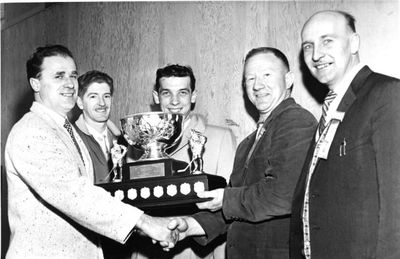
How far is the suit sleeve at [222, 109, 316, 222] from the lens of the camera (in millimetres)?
2236

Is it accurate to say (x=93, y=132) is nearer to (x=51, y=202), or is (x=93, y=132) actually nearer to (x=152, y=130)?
(x=152, y=130)

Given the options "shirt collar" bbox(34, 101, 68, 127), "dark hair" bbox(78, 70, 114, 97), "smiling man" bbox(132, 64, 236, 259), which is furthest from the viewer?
"dark hair" bbox(78, 70, 114, 97)

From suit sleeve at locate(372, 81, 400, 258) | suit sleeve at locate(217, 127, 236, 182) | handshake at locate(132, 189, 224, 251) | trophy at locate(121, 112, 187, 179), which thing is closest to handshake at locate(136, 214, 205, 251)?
handshake at locate(132, 189, 224, 251)

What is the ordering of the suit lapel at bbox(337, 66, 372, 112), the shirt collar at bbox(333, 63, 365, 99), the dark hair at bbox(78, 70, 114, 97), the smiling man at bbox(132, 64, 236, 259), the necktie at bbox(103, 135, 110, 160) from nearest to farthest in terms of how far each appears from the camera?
1. the suit lapel at bbox(337, 66, 372, 112)
2. the shirt collar at bbox(333, 63, 365, 99)
3. the smiling man at bbox(132, 64, 236, 259)
4. the necktie at bbox(103, 135, 110, 160)
5. the dark hair at bbox(78, 70, 114, 97)

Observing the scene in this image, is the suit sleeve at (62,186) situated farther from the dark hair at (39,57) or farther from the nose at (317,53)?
the nose at (317,53)

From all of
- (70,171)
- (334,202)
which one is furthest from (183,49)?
(334,202)

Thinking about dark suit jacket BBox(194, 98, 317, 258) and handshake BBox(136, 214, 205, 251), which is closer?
dark suit jacket BBox(194, 98, 317, 258)

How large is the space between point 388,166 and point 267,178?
2.05ft

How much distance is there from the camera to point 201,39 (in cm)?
349

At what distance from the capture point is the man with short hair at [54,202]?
228 cm

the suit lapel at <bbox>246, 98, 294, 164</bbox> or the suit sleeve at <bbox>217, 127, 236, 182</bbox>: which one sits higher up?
the suit lapel at <bbox>246, 98, 294, 164</bbox>

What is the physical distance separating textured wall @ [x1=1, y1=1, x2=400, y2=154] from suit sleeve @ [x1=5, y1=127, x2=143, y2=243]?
1.22m

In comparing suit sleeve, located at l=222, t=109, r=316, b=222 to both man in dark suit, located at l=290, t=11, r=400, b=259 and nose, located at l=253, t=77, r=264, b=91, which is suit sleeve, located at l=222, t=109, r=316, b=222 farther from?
nose, located at l=253, t=77, r=264, b=91

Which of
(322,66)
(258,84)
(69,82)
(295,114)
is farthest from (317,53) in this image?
(69,82)
